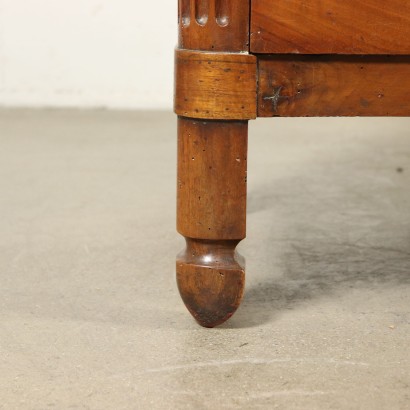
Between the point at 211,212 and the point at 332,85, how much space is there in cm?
22

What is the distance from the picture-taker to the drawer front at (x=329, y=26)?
43.9 inches

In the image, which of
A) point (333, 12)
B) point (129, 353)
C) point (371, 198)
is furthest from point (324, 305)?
point (371, 198)

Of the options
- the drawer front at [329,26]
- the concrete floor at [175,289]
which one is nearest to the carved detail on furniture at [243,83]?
the drawer front at [329,26]

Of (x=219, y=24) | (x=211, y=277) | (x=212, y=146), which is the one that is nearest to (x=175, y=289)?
(x=211, y=277)

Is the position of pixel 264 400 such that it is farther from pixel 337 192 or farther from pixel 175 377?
pixel 337 192

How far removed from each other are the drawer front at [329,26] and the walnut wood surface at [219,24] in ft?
0.04

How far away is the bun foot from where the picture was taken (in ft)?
3.94

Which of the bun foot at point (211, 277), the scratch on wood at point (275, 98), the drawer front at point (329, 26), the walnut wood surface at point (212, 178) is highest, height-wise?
the drawer front at point (329, 26)

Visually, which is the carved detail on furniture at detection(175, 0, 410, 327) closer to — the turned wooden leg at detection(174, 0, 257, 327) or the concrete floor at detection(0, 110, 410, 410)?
the turned wooden leg at detection(174, 0, 257, 327)

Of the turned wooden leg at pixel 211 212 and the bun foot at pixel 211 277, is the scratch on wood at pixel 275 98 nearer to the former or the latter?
the turned wooden leg at pixel 211 212

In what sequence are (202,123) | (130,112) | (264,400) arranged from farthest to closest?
1. (130,112)
2. (202,123)
3. (264,400)

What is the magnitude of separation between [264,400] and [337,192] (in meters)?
1.08

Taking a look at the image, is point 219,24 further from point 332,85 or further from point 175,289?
point 175,289

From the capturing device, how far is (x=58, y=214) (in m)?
1.88
